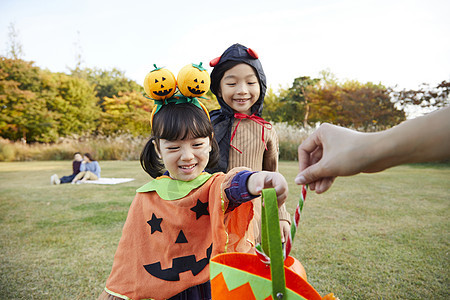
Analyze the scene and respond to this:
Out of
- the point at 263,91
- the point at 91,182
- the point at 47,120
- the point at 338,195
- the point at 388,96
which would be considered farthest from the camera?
the point at 47,120

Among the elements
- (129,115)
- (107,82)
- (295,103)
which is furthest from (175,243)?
(107,82)

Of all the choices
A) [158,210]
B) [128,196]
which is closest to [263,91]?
[158,210]

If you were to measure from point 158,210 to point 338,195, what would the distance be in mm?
5652

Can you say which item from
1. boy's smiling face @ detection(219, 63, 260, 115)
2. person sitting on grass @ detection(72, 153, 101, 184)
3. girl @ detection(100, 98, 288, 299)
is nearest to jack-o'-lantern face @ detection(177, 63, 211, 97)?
girl @ detection(100, 98, 288, 299)

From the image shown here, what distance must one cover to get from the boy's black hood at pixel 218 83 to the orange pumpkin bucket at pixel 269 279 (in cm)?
122

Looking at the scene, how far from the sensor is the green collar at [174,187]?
1583 mm

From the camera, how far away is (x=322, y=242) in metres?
3.77

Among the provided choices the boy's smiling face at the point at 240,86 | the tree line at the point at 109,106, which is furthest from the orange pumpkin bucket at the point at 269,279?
the tree line at the point at 109,106

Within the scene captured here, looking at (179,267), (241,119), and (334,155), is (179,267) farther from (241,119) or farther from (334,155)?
(241,119)

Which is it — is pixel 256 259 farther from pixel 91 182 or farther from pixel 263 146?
pixel 91 182

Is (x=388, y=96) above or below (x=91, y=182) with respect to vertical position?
above

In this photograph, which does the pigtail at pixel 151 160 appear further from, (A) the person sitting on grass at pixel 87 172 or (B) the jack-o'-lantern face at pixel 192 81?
(A) the person sitting on grass at pixel 87 172

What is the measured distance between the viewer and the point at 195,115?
164 centimetres

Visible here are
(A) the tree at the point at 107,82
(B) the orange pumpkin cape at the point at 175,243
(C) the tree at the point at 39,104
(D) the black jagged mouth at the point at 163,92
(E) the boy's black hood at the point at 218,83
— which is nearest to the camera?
(B) the orange pumpkin cape at the point at 175,243
